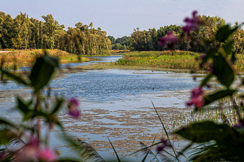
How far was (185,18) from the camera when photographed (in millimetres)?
736

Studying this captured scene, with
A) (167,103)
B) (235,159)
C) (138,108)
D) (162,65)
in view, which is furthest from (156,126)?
(162,65)

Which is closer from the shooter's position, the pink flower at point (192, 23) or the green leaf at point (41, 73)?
the green leaf at point (41, 73)

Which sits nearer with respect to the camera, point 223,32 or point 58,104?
point 58,104

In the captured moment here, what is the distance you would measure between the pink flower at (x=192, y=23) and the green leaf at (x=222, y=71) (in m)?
0.11

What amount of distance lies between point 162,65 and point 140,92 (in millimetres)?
16076

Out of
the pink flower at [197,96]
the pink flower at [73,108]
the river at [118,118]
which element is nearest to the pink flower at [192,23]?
the pink flower at [197,96]

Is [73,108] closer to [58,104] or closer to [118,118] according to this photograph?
[58,104]

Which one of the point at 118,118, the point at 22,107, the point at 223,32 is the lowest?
the point at 118,118

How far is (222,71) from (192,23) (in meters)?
0.16

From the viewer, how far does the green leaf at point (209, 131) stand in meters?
0.69

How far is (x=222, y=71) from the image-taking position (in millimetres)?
744

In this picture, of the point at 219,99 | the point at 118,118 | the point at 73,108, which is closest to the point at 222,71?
the point at 219,99

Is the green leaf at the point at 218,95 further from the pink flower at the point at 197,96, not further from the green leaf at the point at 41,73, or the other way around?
the green leaf at the point at 41,73

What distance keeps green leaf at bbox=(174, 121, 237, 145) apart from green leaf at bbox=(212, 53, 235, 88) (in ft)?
0.43
